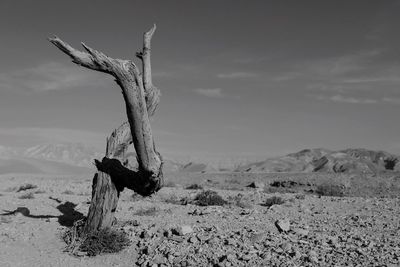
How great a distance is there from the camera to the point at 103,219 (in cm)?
933

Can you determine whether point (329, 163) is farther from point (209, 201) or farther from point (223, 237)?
point (223, 237)

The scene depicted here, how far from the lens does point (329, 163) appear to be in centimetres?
8012

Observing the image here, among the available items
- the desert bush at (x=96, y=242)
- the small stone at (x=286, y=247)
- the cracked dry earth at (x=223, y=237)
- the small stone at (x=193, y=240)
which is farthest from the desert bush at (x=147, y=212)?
the small stone at (x=286, y=247)

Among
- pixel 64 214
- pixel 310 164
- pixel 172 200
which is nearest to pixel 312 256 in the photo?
pixel 64 214

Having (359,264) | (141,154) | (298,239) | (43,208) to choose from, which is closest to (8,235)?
(43,208)

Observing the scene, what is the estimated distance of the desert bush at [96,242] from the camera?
8711 millimetres

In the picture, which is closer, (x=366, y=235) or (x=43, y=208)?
(x=366, y=235)

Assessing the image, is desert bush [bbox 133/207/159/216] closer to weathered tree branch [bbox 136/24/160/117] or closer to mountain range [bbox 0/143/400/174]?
weathered tree branch [bbox 136/24/160/117]

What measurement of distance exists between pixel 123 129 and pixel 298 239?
15.3 ft

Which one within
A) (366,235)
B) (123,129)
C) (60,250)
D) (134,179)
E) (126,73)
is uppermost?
(126,73)

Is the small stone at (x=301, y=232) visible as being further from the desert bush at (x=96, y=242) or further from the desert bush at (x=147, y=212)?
the desert bush at (x=147, y=212)

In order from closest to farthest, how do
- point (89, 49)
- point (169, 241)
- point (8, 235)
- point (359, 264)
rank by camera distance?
point (359, 264) → point (89, 49) → point (169, 241) → point (8, 235)

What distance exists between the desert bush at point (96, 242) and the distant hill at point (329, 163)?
167 feet

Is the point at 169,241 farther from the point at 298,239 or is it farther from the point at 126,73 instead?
the point at 126,73
